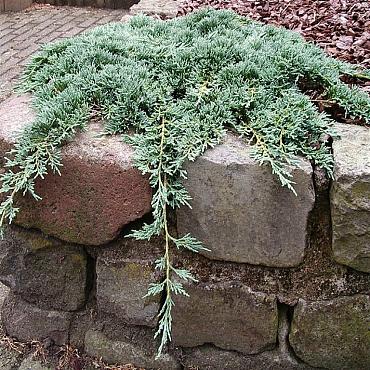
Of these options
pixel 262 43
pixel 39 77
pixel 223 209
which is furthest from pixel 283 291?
pixel 39 77

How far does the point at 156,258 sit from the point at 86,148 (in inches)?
18.2

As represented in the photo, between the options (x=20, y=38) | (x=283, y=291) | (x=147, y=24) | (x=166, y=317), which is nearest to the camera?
(x=166, y=317)

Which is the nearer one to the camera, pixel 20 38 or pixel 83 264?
pixel 83 264

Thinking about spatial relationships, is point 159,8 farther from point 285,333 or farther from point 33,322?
point 285,333

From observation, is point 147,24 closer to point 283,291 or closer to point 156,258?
point 156,258

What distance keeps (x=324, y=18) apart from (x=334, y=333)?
6.99 feet

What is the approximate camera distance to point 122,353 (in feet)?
7.70

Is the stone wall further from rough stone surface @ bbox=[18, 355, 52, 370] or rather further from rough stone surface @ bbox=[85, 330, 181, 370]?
rough stone surface @ bbox=[18, 355, 52, 370]

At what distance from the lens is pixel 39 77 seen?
8.06ft

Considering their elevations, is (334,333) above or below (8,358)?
above

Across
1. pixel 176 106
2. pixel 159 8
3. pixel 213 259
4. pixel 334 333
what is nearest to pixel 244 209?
pixel 213 259

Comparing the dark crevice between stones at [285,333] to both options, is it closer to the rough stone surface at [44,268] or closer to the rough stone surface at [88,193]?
the rough stone surface at [88,193]

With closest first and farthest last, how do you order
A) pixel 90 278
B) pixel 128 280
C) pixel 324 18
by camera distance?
pixel 128 280 → pixel 90 278 → pixel 324 18

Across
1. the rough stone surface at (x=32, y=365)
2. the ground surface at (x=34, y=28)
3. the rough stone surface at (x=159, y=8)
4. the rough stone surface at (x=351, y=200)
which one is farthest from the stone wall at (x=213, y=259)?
the ground surface at (x=34, y=28)
